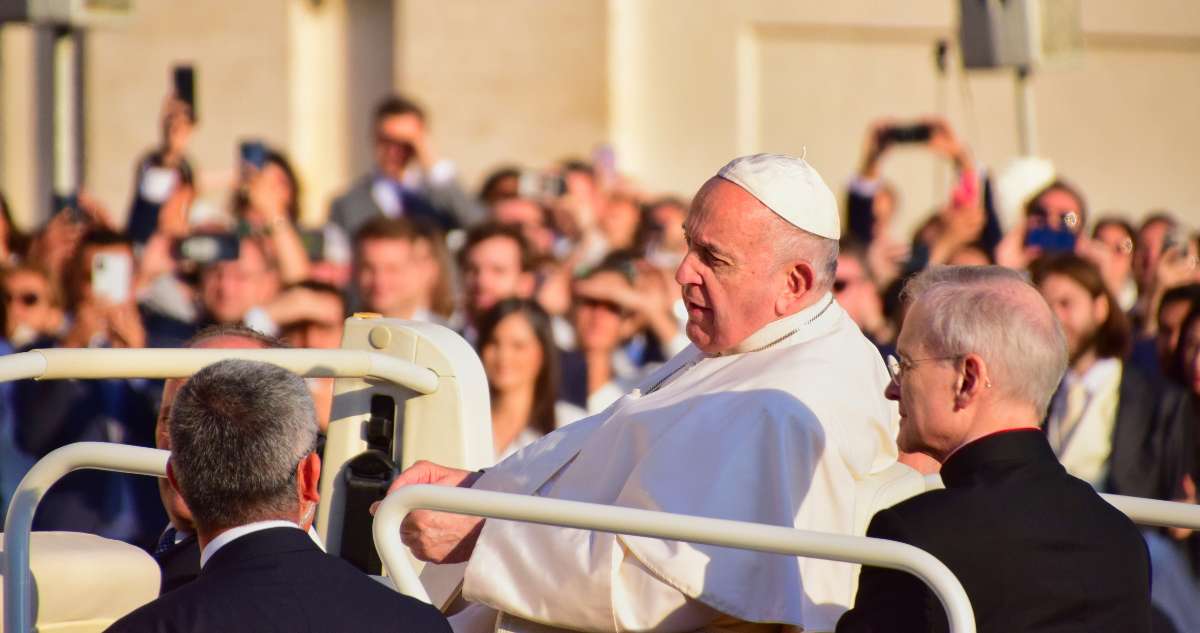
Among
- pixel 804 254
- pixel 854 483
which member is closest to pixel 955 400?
pixel 854 483

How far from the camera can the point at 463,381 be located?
13.3ft

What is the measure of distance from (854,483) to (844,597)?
0.23m

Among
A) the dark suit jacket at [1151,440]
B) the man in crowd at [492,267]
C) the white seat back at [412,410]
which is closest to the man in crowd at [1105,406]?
the dark suit jacket at [1151,440]

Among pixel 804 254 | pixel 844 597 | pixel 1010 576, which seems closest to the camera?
pixel 1010 576

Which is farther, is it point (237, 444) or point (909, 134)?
point (909, 134)

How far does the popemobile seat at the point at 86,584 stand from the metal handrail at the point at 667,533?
615 millimetres

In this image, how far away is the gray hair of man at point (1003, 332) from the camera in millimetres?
3025

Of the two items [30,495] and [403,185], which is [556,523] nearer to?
[30,495]

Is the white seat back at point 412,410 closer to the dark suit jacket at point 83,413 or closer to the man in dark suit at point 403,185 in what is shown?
the dark suit jacket at point 83,413

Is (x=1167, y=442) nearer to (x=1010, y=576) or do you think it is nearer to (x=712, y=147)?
(x=1010, y=576)

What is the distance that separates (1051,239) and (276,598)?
5.39m

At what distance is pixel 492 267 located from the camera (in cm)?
768

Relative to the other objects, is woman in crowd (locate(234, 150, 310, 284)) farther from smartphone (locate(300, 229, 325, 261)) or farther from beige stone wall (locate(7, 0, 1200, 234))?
beige stone wall (locate(7, 0, 1200, 234))

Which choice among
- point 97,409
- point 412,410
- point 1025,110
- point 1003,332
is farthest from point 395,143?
A: point 1003,332
